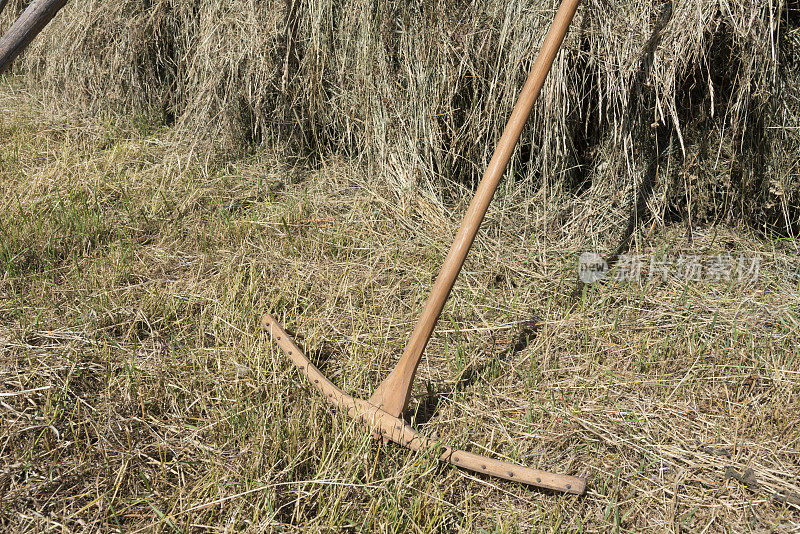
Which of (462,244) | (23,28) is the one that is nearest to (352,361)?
(462,244)

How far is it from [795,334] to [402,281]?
4.29 feet

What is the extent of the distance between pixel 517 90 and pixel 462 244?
105 centimetres

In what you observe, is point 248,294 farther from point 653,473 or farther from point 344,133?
point 653,473

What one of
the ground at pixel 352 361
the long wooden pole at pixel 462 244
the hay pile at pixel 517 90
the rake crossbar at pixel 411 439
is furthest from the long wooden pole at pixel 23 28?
the hay pile at pixel 517 90

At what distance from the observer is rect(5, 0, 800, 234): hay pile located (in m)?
2.41

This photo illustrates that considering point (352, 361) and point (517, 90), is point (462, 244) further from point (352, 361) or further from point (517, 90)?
point (517, 90)

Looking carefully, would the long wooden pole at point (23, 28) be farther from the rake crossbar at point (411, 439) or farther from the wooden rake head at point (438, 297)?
the wooden rake head at point (438, 297)

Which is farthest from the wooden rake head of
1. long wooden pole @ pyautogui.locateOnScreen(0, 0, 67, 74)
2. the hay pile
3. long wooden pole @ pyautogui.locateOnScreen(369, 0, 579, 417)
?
long wooden pole @ pyautogui.locateOnScreen(0, 0, 67, 74)

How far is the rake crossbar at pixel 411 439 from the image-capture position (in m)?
1.63

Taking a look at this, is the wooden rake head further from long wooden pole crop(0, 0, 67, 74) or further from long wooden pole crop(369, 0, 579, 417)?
long wooden pole crop(0, 0, 67, 74)

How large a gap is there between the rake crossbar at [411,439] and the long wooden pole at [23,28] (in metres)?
1.07

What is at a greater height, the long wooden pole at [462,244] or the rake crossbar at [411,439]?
the long wooden pole at [462,244]

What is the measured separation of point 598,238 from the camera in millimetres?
2650

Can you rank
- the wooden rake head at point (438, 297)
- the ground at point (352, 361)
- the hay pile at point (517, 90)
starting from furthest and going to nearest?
1. the hay pile at point (517, 90)
2. the wooden rake head at point (438, 297)
3. the ground at point (352, 361)
